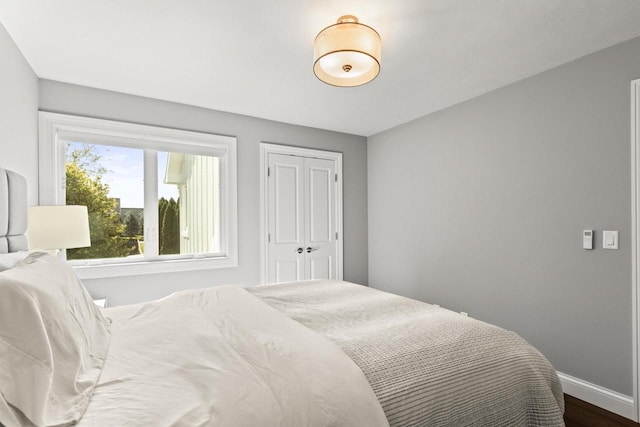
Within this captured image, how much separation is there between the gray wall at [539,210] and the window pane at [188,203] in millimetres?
2294

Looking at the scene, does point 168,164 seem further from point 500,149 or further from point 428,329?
point 500,149

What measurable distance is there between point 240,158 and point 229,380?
2.92 meters

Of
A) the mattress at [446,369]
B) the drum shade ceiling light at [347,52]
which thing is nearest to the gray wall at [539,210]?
the mattress at [446,369]

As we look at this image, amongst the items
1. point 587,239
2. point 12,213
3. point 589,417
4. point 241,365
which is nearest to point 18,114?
point 12,213

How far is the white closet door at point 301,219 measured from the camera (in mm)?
3836

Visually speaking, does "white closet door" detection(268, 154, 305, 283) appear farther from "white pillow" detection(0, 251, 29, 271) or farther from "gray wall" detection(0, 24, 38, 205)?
"white pillow" detection(0, 251, 29, 271)

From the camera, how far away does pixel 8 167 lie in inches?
80.4

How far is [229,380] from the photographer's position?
3.31 feet

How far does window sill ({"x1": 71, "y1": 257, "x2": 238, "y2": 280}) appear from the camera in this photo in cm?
291

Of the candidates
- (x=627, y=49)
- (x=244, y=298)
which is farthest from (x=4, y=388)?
(x=627, y=49)

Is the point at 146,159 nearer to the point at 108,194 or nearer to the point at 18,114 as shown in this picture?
the point at 108,194

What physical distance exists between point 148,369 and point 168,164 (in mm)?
2673

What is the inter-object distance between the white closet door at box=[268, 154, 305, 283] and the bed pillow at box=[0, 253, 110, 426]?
2690 millimetres

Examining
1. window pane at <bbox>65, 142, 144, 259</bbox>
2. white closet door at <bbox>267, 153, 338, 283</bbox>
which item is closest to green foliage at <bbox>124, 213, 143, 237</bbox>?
window pane at <bbox>65, 142, 144, 259</bbox>
